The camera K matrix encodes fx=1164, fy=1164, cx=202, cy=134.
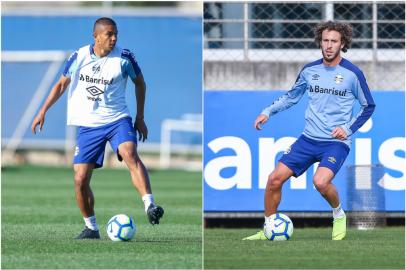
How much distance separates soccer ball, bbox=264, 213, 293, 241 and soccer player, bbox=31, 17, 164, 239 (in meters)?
1.29

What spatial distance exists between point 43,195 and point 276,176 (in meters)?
7.28

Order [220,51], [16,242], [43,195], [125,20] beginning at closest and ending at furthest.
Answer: [16,242], [220,51], [43,195], [125,20]

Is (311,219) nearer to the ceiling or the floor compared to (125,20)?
nearer to the floor

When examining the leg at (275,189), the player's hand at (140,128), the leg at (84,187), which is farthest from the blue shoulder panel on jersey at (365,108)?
the leg at (84,187)

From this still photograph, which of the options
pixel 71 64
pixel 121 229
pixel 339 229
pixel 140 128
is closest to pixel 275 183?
pixel 339 229

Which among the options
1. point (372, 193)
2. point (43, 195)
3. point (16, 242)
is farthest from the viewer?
point (43, 195)

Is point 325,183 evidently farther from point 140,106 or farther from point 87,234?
point 87,234

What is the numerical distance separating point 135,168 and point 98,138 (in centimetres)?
47

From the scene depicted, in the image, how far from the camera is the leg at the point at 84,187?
9758mm

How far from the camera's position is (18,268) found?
7652 mm

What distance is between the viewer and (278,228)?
399 inches

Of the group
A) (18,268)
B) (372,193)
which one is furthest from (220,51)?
(18,268)

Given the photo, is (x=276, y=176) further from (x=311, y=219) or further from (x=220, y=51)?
(x=220, y=51)

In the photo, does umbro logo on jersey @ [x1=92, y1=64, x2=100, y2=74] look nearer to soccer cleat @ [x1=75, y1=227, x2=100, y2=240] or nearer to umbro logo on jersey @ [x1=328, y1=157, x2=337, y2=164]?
soccer cleat @ [x1=75, y1=227, x2=100, y2=240]
